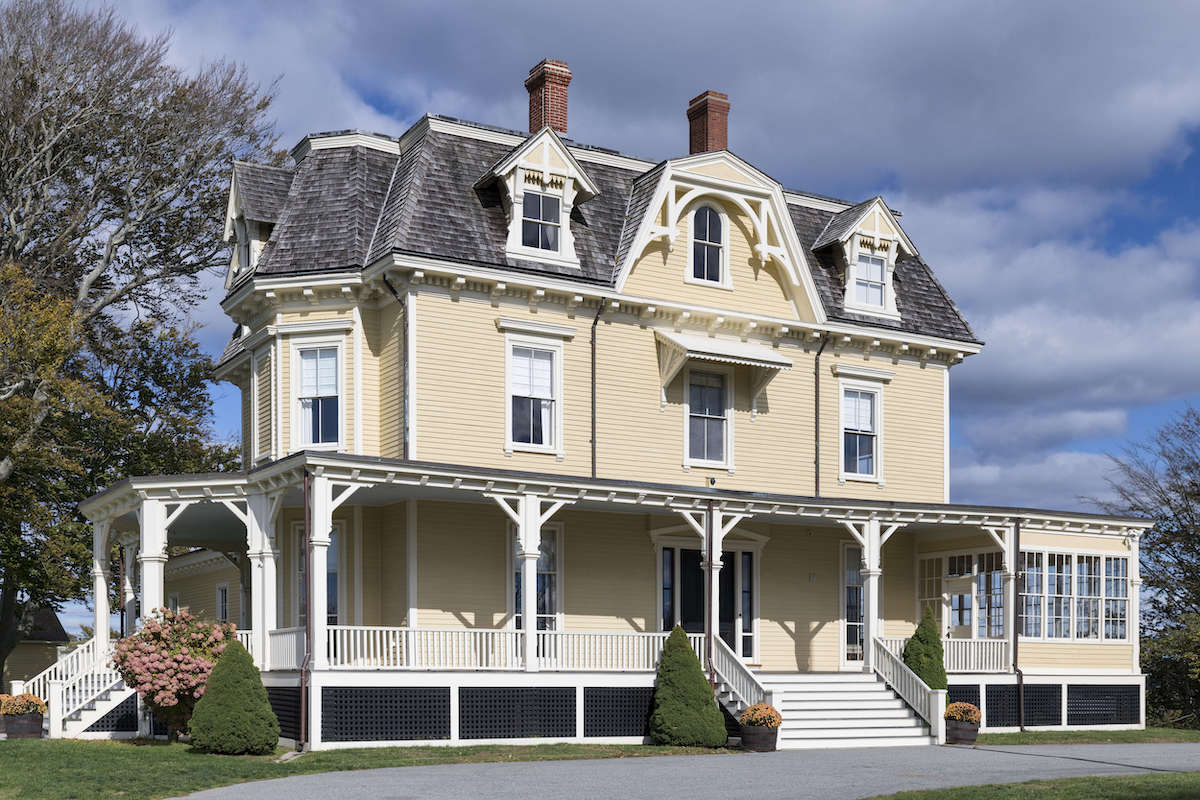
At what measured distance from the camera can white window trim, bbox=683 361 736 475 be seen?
27328mm

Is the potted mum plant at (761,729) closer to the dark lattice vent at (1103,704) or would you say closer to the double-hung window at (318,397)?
the dark lattice vent at (1103,704)

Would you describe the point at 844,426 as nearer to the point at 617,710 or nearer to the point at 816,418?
the point at 816,418

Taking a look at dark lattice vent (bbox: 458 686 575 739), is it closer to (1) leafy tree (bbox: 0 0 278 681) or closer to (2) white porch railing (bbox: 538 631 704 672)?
(2) white porch railing (bbox: 538 631 704 672)

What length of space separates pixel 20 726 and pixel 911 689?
→ 48.3ft

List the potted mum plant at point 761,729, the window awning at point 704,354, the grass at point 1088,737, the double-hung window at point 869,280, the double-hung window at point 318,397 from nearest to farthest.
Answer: the potted mum plant at point 761,729
the grass at point 1088,737
the double-hung window at point 318,397
the window awning at point 704,354
the double-hung window at point 869,280

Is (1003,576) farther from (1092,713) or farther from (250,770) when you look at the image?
(250,770)

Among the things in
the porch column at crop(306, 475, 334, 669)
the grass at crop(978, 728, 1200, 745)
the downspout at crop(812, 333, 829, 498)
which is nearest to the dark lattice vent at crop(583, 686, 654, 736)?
the porch column at crop(306, 475, 334, 669)

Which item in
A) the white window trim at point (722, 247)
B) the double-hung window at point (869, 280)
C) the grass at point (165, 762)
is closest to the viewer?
the grass at point (165, 762)

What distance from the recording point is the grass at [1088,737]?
25.0 m

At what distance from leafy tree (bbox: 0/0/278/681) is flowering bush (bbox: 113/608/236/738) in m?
12.6

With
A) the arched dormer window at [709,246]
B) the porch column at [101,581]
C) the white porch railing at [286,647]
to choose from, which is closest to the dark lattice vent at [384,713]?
the white porch railing at [286,647]

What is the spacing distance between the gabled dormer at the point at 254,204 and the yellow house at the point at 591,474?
0.06m

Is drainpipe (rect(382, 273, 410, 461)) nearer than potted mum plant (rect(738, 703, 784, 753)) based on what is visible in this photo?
No

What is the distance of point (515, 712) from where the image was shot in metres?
22.1
